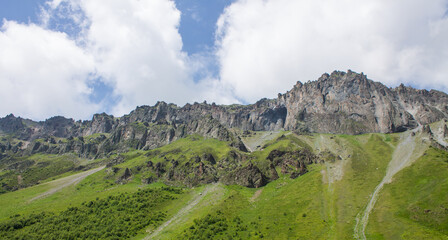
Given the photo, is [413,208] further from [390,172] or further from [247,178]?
[247,178]

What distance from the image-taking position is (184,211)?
396ft

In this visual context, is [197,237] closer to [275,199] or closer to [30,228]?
[275,199]

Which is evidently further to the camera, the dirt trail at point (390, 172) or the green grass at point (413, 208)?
the dirt trail at point (390, 172)

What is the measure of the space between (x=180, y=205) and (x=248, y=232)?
186 ft

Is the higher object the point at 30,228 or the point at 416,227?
the point at 30,228

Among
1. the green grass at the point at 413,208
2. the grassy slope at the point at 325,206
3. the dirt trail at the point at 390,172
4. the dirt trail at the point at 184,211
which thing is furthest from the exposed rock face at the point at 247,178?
the green grass at the point at 413,208

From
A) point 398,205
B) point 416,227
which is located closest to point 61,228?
point 416,227

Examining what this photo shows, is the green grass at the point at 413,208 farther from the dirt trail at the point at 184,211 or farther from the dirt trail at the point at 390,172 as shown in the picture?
the dirt trail at the point at 184,211

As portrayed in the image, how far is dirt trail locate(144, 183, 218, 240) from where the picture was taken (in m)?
93.4

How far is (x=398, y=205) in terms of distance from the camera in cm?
9731

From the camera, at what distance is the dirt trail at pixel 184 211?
93412 millimetres

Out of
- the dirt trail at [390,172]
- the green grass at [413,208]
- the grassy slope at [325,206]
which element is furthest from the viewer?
the dirt trail at [390,172]

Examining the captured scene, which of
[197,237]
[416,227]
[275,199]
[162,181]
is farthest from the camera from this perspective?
[162,181]

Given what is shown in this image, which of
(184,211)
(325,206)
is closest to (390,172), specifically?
(325,206)
